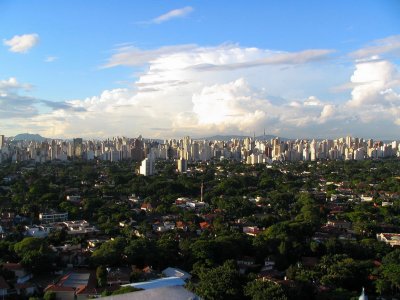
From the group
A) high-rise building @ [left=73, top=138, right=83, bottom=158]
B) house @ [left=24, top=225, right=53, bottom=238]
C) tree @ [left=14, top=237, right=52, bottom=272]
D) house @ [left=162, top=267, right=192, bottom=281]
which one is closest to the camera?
house @ [left=162, top=267, right=192, bottom=281]

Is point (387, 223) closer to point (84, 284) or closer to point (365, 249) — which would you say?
point (365, 249)

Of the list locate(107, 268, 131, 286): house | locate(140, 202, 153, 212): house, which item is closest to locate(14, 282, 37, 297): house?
locate(107, 268, 131, 286): house

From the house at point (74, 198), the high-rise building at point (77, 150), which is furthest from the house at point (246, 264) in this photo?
the high-rise building at point (77, 150)

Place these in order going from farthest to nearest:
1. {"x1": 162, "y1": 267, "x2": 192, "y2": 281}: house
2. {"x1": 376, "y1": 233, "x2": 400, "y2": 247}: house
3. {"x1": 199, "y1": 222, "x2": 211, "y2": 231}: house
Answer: {"x1": 199, "y1": 222, "x2": 211, "y2": 231}: house
{"x1": 376, "y1": 233, "x2": 400, "y2": 247}: house
{"x1": 162, "y1": 267, "x2": 192, "y2": 281}: house

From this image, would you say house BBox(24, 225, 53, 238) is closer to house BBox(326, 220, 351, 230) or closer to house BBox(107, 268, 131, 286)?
house BBox(107, 268, 131, 286)

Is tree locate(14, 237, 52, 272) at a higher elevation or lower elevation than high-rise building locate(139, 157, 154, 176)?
lower

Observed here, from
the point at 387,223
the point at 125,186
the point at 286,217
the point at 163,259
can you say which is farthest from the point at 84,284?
the point at 125,186
